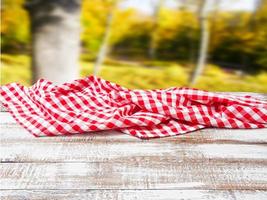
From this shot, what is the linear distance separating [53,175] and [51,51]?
308cm

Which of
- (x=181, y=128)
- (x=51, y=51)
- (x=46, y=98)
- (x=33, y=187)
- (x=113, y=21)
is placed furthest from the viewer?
(x=113, y=21)

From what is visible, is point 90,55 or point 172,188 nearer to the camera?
point 172,188

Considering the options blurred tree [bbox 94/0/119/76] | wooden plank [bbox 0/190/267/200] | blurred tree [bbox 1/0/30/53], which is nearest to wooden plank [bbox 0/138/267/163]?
wooden plank [bbox 0/190/267/200]

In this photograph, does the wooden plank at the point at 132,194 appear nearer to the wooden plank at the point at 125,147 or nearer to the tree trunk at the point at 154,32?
the wooden plank at the point at 125,147

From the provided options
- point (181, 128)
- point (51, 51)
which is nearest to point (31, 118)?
point (181, 128)

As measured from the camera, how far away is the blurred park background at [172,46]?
6555mm

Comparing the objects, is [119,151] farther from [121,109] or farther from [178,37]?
[178,37]

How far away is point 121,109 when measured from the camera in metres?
1.53

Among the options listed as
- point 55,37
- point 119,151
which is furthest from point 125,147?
point 55,37

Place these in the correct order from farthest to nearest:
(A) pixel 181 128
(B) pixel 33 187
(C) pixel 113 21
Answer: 1. (C) pixel 113 21
2. (A) pixel 181 128
3. (B) pixel 33 187

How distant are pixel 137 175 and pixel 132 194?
98 millimetres

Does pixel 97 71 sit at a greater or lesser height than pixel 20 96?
lesser

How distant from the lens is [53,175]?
108 cm

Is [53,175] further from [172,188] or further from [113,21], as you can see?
[113,21]
